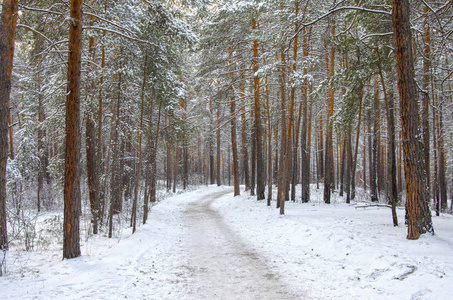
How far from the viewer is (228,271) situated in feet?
19.6

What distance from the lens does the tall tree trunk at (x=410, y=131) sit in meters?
6.38

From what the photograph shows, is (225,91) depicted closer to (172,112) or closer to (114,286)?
(172,112)

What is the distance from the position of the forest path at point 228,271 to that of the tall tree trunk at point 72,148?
279 centimetres

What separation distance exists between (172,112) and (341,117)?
8158 millimetres

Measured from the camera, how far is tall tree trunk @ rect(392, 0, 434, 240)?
638 centimetres

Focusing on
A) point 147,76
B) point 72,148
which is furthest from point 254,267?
point 147,76

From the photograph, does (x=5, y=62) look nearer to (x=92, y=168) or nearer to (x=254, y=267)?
(x=92, y=168)

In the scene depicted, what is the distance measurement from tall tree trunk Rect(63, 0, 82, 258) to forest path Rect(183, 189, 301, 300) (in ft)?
9.16

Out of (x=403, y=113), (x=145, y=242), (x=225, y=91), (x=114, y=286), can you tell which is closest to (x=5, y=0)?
(x=114, y=286)

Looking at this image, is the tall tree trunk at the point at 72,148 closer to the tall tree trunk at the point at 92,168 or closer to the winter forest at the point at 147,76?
the winter forest at the point at 147,76

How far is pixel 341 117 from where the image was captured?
44.6ft

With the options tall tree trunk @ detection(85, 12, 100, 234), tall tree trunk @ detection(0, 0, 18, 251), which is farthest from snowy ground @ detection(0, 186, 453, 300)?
tall tree trunk @ detection(0, 0, 18, 251)

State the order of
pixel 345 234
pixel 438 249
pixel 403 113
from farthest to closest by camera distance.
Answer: pixel 345 234 < pixel 403 113 < pixel 438 249

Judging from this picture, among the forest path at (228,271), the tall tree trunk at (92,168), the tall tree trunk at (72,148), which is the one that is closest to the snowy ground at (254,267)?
the forest path at (228,271)
